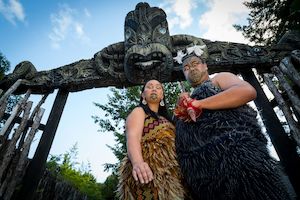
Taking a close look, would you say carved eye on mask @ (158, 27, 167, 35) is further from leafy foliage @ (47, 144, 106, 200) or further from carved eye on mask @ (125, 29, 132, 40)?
leafy foliage @ (47, 144, 106, 200)

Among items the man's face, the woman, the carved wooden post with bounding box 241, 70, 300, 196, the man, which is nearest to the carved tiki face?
the carved wooden post with bounding box 241, 70, 300, 196

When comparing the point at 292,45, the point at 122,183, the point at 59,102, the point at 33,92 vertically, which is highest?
the point at 292,45

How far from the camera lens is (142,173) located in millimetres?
1310

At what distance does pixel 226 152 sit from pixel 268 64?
346 centimetres

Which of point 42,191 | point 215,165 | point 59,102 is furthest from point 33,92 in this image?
point 215,165

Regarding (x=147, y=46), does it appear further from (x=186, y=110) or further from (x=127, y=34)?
(x=186, y=110)

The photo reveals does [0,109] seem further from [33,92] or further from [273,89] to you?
[273,89]

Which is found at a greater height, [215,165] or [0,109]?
[0,109]

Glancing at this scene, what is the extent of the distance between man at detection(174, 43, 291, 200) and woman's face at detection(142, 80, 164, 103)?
327 millimetres

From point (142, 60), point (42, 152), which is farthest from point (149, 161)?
point (42, 152)

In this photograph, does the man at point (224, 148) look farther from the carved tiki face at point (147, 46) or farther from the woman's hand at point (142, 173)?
the carved tiki face at point (147, 46)

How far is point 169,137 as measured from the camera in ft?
5.31

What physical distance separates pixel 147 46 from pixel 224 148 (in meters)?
2.91

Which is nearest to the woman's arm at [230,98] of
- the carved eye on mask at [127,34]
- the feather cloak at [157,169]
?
the feather cloak at [157,169]
